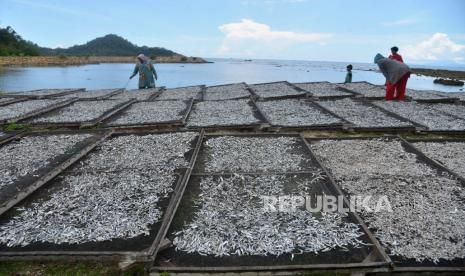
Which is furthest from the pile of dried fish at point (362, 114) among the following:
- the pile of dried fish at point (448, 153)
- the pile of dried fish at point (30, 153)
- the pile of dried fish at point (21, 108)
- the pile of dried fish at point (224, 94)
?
the pile of dried fish at point (21, 108)

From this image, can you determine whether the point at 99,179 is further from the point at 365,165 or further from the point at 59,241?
the point at 365,165

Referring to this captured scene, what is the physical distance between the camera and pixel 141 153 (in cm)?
588

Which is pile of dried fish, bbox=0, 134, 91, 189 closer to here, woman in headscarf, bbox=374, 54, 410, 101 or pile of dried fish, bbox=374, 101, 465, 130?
pile of dried fish, bbox=374, 101, 465, 130

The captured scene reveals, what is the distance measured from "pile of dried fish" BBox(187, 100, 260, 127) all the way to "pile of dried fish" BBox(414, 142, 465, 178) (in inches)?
148

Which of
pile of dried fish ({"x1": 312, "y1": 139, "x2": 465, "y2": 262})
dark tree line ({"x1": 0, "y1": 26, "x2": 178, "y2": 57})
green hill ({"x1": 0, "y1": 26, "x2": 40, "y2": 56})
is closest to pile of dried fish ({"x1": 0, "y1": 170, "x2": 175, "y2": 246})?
pile of dried fish ({"x1": 312, "y1": 139, "x2": 465, "y2": 262})

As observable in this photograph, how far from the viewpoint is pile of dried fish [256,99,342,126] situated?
25.9 ft

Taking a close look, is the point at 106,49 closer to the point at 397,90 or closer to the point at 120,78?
the point at 120,78

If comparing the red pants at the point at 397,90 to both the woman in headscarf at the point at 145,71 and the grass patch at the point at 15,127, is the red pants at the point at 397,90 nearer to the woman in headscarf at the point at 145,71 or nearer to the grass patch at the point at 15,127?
the woman in headscarf at the point at 145,71

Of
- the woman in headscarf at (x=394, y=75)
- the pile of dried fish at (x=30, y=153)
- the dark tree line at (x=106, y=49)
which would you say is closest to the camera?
the pile of dried fish at (x=30, y=153)

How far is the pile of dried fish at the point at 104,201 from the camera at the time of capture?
11.2ft

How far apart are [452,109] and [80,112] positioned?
11832mm

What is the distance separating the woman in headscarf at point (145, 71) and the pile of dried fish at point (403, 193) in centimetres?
1011

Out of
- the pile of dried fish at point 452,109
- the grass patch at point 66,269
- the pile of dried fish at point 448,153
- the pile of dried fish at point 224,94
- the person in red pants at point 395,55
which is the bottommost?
the grass patch at point 66,269

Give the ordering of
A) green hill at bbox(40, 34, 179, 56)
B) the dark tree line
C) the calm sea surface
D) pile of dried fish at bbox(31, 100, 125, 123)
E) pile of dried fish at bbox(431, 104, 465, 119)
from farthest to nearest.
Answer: green hill at bbox(40, 34, 179, 56), the dark tree line, the calm sea surface, pile of dried fish at bbox(431, 104, 465, 119), pile of dried fish at bbox(31, 100, 125, 123)
